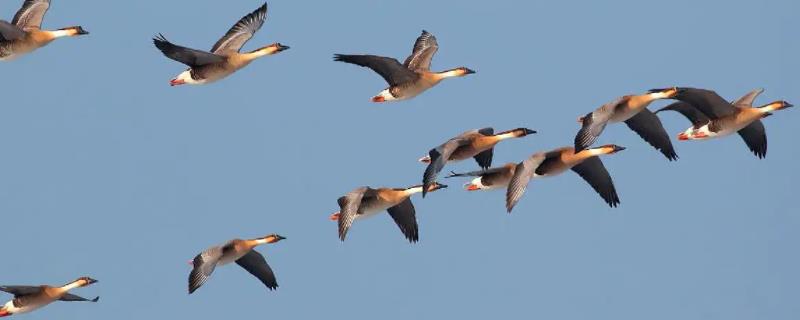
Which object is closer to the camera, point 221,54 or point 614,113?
point 614,113

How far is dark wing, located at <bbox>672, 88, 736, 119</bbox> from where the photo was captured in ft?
88.6

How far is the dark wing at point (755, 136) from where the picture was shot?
93.6ft

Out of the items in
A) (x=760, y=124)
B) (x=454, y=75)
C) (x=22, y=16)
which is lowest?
(x=760, y=124)

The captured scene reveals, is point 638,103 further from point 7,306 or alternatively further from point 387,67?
point 7,306

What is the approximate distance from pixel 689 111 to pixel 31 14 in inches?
413

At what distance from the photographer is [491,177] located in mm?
28344

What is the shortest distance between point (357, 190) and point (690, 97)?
17.2 ft

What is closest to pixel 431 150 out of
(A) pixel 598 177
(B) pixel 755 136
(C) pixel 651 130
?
(A) pixel 598 177

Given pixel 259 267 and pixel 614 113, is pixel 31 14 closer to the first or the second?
pixel 259 267

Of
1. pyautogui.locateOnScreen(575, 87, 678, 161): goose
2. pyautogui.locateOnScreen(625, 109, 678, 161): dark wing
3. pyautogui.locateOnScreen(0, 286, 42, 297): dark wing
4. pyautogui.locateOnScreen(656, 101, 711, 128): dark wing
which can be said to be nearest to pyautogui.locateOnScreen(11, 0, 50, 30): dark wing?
pyautogui.locateOnScreen(0, 286, 42, 297): dark wing

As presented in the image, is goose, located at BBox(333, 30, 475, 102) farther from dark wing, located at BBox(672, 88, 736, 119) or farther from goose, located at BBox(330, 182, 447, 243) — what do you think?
dark wing, located at BBox(672, 88, 736, 119)

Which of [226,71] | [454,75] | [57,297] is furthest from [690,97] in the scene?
[57,297]

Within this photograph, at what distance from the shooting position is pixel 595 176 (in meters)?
28.6

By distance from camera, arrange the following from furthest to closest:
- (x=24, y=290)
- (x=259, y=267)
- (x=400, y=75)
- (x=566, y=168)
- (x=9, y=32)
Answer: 1. (x=259, y=267)
2. (x=400, y=75)
3. (x=24, y=290)
4. (x=566, y=168)
5. (x=9, y=32)
